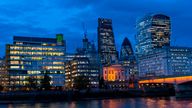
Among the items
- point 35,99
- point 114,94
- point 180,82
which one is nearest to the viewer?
point 35,99

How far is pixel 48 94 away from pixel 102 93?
31655mm

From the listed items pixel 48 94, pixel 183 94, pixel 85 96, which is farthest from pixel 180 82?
pixel 48 94

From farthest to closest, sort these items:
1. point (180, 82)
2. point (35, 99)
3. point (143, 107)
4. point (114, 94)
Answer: point (114, 94)
point (180, 82)
point (35, 99)
point (143, 107)

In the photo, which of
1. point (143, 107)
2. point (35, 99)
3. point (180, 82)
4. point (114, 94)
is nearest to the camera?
point (143, 107)

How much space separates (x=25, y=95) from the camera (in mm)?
169875

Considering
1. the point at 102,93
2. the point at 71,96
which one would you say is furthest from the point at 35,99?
the point at 102,93

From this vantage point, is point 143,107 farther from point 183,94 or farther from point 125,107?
point 183,94

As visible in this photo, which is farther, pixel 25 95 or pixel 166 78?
pixel 166 78

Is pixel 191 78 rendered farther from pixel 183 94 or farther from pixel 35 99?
pixel 35 99

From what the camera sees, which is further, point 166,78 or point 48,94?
point 166,78

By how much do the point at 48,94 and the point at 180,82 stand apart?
208 feet

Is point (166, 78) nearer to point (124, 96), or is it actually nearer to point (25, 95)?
point (124, 96)

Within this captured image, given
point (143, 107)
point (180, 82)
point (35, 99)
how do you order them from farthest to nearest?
point (180, 82)
point (35, 99)
point (143, 107)

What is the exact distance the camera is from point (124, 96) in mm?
195500
